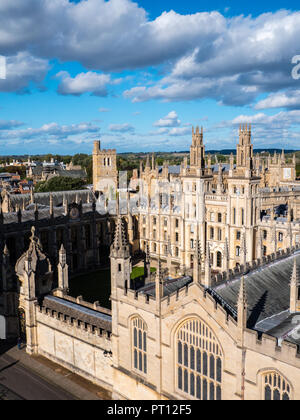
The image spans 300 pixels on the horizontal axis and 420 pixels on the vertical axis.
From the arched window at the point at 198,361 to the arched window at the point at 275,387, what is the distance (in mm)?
2290

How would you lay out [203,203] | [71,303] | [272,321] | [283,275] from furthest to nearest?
[203,203]
[71,303]
[283,275]
[272,321]

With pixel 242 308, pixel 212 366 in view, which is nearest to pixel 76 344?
pixel 212 366

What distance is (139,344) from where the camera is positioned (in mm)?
22219

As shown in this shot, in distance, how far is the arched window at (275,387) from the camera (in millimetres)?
15922

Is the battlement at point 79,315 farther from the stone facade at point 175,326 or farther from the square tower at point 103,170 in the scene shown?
the square tower at point 103,170

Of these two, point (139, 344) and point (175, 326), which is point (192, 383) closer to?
point (175, 326)

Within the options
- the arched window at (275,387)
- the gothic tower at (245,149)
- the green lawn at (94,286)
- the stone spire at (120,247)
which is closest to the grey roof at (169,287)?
the stone spire at (120,247)

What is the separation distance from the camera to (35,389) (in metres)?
25.2

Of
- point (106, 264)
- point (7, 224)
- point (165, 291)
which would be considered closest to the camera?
point (165, 291)

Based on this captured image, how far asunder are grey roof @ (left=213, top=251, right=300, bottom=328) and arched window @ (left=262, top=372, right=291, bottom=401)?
8.83 ft

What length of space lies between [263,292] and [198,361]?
556cm

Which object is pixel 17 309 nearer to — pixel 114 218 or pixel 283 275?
pixel 283 275

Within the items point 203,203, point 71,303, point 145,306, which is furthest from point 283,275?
point 203,203
